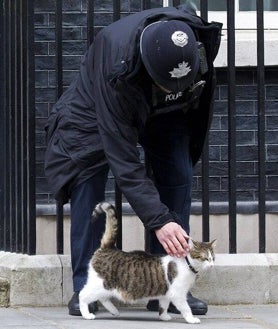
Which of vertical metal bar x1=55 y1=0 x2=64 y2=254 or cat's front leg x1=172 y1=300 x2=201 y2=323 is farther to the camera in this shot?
vertical metal bar x1=55 y1=0 x2=64 y2=254

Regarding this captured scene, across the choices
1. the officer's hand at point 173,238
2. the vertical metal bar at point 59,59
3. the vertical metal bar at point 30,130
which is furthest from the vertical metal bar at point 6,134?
the officer's hand at point 173,238

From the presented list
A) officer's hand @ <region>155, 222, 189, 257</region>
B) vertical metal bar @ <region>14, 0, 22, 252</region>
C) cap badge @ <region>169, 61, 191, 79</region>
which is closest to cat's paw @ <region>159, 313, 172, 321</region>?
officer's hand @ <region>155, 222, 189, 257</region>

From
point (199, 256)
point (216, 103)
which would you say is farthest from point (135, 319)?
point (216, 103)

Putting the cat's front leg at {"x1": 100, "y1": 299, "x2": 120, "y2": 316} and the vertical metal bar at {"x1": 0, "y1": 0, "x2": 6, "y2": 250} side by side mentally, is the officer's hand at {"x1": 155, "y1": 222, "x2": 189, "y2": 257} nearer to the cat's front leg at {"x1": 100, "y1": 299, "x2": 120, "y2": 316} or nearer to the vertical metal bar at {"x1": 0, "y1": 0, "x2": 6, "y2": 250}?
the cat's front leg at {"x1": 100, "y1": 299, "x2": 120, "y2": 316}

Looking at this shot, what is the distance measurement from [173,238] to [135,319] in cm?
69

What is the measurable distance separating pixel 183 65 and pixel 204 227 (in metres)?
1.41

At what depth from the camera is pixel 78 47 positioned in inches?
333

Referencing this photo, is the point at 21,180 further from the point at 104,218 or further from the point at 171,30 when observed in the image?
the point at 171,30

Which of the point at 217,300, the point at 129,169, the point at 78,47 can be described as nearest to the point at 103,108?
the point at 129,169

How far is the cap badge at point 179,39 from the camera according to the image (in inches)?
224

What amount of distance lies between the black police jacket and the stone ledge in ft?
1.56

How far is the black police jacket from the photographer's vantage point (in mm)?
5852

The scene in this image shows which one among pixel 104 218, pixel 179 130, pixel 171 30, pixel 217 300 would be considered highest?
pixel 171 30

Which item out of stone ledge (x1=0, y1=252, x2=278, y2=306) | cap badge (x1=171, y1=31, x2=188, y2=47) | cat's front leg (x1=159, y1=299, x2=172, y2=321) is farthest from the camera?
stone ledge (x1=0, y1=252, x2=278, y2=306)
